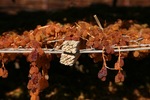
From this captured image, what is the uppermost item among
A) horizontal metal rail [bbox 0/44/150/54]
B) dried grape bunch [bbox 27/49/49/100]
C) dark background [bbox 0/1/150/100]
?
horizontal metal rail [bbox 0/44/150/54]

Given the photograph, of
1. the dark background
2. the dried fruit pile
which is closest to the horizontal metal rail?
the dried fruit pile

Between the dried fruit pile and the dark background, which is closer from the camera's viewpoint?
the dried fruit pile

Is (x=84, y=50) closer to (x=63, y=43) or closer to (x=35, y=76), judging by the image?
(x=63, y=43)

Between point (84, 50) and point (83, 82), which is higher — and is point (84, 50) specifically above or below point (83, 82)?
above

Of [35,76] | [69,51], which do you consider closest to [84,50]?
[69,51]

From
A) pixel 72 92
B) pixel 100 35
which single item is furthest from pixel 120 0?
pixel 100 35

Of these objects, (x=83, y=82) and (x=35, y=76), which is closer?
(x=35, y=76)

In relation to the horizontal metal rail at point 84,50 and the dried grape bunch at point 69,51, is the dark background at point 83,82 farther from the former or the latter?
the dried grape bunch at point 69,51

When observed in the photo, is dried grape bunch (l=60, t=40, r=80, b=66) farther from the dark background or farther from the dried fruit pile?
the dark background

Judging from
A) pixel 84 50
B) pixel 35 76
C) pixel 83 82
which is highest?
pixel 84 50

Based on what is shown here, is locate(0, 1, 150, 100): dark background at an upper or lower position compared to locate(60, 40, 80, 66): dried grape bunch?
lower

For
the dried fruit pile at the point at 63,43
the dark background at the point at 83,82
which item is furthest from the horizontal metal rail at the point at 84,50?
the dark background at the point at 83,82
